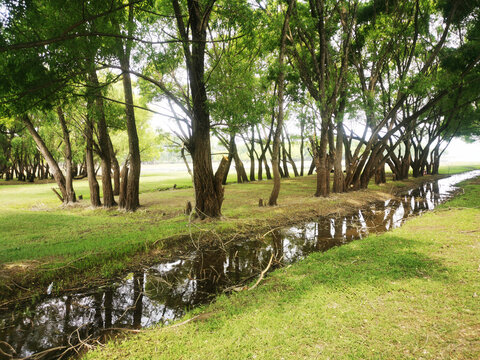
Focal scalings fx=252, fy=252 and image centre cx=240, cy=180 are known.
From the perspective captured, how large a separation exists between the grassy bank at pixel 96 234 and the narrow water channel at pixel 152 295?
28.4 inches

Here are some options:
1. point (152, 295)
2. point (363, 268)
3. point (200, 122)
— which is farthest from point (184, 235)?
point (363, 268)

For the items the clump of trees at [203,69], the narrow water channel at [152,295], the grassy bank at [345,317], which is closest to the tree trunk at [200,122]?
the clump of trees at [203,69]

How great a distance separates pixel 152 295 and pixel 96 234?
462cm

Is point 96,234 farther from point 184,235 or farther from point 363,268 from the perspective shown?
point 363,268

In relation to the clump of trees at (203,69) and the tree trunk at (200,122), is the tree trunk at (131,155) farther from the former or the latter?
the tree trunk at (200,122)

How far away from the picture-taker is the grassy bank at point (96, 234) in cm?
609

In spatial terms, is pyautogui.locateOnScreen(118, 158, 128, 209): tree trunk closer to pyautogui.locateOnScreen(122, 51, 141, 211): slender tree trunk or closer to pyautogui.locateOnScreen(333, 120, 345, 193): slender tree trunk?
pyautogui.locateOnScreen(122, 51, 141, 211): slender tree trunk

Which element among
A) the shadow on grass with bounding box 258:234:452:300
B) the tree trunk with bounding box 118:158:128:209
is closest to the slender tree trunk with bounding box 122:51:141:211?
the tree trunk with bounding box 118:158:128:209

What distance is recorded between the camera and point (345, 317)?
3.92 meters

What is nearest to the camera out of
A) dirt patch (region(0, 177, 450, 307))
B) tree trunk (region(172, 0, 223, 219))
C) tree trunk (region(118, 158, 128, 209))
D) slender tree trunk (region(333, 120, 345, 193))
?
dirt patch (region(0, 177, 450, 307))

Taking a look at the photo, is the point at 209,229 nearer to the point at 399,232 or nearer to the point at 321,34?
the point at 399,232

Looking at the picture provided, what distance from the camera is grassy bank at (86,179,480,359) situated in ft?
10.8

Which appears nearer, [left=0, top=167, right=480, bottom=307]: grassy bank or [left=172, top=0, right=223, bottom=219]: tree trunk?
[left=0, top=167, right=480, bottom=307]: grassy bank

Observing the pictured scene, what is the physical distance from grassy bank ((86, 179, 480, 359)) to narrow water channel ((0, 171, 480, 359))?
0.81 m
